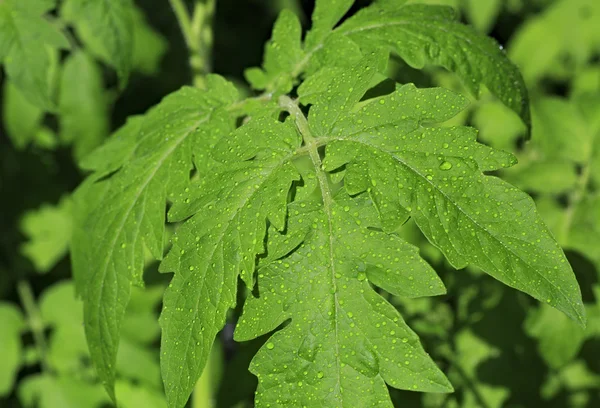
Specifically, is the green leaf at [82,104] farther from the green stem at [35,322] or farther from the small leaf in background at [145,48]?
the green stem at [35,322]

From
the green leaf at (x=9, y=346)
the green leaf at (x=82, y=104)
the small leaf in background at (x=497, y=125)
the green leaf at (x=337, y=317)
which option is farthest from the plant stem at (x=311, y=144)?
the green leaf at (x=9, y=346)

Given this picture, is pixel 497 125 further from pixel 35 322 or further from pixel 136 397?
pixel 35 322

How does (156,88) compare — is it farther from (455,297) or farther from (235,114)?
(235,114)

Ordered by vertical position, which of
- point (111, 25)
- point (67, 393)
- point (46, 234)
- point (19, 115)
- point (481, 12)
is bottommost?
point (67, 393)

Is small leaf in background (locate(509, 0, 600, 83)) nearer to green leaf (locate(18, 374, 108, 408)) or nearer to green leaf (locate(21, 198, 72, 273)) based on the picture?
green leaf (locate(21, 198, 72, 273))

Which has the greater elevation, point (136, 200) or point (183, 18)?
point (183, 18)

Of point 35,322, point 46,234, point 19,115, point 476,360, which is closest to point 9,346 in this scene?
point 35,322

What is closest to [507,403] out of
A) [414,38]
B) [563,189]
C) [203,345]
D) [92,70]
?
[563,189]
